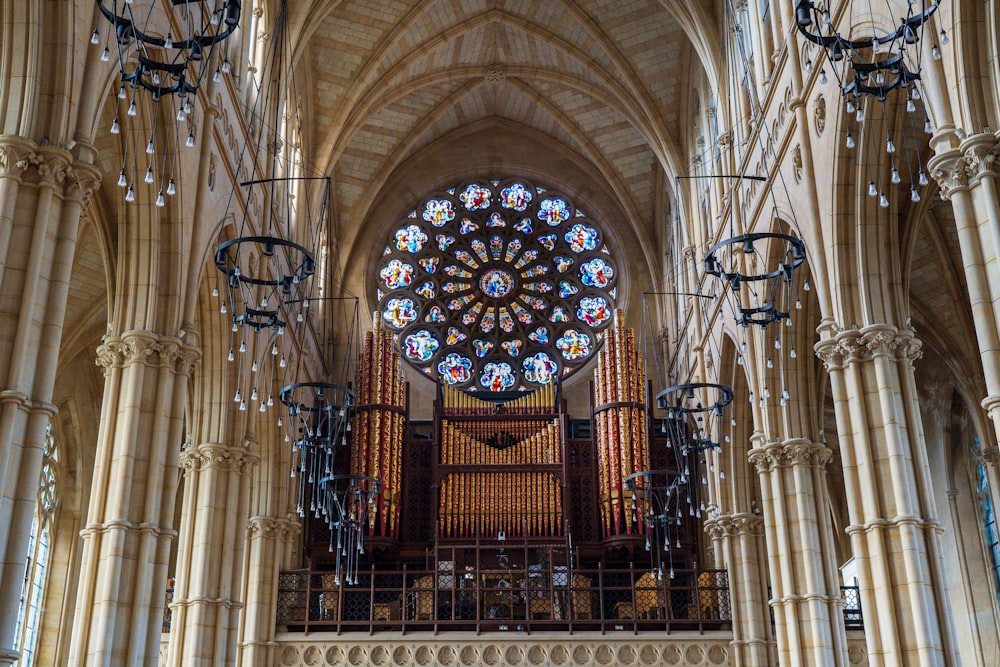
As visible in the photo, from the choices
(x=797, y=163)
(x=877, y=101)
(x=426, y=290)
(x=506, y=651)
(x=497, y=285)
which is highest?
(x=497, y=285)

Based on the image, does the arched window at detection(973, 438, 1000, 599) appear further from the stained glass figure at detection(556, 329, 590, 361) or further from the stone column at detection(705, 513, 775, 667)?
the stained glass figure at detection(556, 329, 590, 361)

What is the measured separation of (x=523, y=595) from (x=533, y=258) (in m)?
12.6

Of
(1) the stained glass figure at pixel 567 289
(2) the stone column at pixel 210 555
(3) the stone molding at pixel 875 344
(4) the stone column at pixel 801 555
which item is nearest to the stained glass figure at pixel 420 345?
(1) the stained glass figure at pixel 567 289

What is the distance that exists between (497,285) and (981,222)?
22.8m

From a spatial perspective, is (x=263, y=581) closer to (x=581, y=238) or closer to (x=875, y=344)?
(x=875, y=344)

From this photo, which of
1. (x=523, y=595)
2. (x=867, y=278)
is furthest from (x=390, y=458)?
(x=867, y=278)

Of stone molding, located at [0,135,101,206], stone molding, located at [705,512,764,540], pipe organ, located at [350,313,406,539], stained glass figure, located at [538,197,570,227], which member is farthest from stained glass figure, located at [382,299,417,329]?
stone molding, located at [0,135,101,206]

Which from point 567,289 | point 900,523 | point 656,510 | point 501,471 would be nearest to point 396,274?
point 567,289

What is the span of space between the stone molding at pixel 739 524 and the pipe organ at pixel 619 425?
6.89 ft

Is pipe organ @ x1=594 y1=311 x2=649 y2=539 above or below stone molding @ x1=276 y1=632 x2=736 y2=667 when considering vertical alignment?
above

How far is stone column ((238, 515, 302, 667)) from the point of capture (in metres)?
22.9

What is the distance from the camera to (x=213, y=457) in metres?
20.8

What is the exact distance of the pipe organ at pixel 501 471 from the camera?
26891 mm

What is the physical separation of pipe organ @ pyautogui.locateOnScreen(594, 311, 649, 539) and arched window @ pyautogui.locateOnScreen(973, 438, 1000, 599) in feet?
24.6
